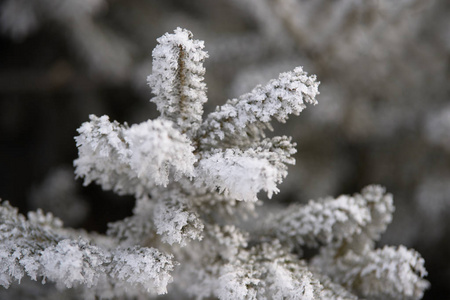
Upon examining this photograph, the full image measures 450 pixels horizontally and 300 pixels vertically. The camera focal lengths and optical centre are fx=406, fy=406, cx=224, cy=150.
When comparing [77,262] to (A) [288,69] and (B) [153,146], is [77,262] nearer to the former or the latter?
(B) [153,146]

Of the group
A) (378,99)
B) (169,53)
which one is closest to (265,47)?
(378,99)

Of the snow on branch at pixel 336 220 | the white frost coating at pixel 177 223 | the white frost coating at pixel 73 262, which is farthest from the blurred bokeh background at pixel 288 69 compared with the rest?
the white frost coating at pixel 73 262

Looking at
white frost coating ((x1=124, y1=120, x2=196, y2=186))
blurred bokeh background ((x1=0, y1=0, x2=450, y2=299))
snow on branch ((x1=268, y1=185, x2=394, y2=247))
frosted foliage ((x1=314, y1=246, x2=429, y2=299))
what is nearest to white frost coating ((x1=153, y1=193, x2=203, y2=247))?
white frost coating ((x1=124, y1=120, x2=196, y2=186))

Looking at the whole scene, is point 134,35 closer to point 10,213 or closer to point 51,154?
point 51,154

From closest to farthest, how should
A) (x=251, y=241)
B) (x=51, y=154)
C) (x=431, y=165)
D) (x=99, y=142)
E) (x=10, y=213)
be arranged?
(x=99, y=142)
(x=10, y=213)
(x=251, y=241)
(x=431, y=165)
(x=51, y=154)

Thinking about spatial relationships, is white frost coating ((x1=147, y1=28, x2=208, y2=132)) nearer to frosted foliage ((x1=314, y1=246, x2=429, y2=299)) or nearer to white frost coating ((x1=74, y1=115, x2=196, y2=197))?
white frost coating ((x1=74, y1=115, x2=196, y2=197))
